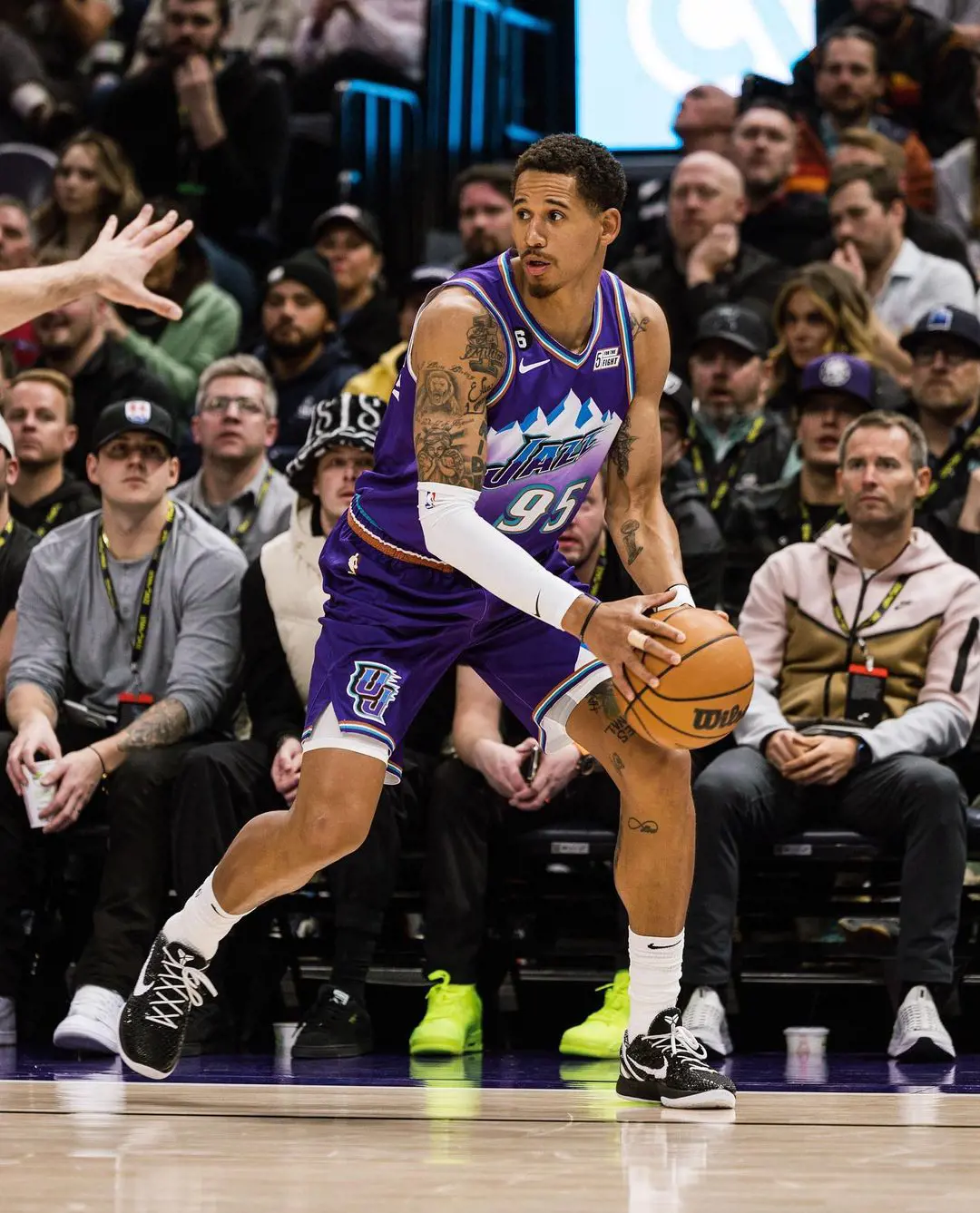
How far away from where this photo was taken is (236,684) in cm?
577

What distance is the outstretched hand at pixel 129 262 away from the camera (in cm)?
446

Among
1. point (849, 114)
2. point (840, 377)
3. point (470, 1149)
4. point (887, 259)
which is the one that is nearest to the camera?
point (470, 1149)

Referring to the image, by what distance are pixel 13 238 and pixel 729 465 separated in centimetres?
347

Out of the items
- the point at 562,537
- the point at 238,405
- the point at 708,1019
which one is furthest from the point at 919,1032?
the point at 238,405

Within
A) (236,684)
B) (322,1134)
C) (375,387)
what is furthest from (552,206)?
(375,387)

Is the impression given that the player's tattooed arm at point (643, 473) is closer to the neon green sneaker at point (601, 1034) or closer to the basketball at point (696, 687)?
the basketball at point (696, 687)

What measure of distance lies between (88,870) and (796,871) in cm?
214

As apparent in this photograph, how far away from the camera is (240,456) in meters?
6.59

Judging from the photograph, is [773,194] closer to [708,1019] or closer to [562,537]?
[562,537]

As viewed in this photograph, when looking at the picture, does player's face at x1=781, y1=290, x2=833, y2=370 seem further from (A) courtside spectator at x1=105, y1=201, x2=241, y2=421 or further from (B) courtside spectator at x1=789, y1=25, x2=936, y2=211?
(A) courtside spectator at x1=105, y1=201, x2=241, y2=421

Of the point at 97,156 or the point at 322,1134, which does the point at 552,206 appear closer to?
the point at 322,1134

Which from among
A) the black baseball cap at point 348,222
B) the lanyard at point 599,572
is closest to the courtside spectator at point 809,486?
the lanyard at point 599,572

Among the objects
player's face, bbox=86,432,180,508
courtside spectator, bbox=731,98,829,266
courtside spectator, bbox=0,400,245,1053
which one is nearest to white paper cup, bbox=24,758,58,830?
courtside spectator, bbox=0,400,245,1053

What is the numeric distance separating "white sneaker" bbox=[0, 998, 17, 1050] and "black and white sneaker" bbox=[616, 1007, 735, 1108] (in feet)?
6.95
